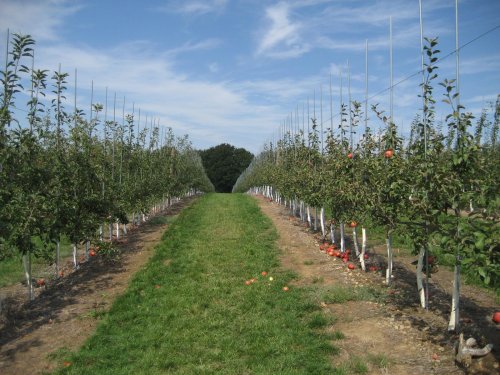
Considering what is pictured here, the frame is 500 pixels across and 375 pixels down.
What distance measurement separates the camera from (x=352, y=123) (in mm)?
11172

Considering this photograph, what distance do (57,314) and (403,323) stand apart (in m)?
5.68

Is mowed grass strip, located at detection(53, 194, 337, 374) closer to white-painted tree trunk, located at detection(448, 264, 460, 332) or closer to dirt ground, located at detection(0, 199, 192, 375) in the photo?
dirt ground, located at detection(0, 199, 192, 375)

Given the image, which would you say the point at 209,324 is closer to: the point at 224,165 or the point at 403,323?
the point at 403,323

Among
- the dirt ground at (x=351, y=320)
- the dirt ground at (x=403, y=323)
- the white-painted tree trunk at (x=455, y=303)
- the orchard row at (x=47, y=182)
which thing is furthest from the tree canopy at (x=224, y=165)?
the white-painted tree trunk at (x=455, y=303)

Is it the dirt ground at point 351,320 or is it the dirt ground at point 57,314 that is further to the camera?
the dirt ground at point 57,314

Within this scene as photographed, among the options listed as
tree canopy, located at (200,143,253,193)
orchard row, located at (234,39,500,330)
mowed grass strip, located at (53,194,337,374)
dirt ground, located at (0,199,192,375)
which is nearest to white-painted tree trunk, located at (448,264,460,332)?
orchard row, located at (234,39,500,330)

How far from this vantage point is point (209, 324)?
6.83m

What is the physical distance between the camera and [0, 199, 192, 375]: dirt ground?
578 centimetres

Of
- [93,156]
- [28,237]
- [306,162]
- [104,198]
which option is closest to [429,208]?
[28,237]

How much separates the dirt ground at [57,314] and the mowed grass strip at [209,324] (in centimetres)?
31

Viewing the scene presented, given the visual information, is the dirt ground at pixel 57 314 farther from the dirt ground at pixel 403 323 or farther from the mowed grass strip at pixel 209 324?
the dirt ground at pixel 403 323

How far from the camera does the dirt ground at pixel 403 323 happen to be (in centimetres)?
520

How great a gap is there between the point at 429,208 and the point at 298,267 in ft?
15.0

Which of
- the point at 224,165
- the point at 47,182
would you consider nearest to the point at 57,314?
the point at 47,182
